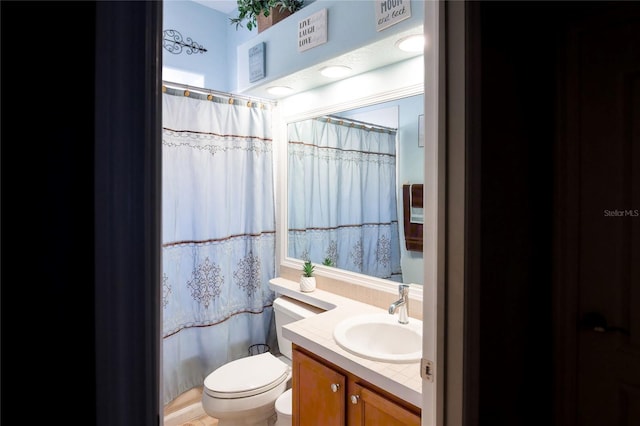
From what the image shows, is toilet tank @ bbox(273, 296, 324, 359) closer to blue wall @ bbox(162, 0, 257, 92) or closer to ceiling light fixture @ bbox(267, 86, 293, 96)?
ceiling light fixture @ bbox(267, 86, 293, 96)

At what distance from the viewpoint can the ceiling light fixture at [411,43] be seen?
4.87 feet

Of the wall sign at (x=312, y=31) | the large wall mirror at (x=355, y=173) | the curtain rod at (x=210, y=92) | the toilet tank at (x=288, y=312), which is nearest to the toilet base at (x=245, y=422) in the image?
the toilet tank at (x=288, y=312)

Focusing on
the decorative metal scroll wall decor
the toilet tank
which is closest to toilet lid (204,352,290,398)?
the toilet tank

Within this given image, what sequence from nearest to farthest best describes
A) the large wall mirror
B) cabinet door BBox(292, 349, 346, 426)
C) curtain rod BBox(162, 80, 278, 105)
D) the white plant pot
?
cabinet door BBox(292, 349, 346, 426)
the large wall mirror
curtain rod BBox(162, 80, 278, 105)
the white plant pot

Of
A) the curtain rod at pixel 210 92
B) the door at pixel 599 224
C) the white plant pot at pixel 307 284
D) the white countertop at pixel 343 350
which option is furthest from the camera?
the white plant pot at pixel 307 284

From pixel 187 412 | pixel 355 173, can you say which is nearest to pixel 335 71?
pixel 355 173

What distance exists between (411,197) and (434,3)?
3.28 ft

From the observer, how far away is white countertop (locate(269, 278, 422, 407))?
3.82 ft

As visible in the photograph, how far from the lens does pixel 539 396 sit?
1.16 meters

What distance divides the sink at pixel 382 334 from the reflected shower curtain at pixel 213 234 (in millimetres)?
959

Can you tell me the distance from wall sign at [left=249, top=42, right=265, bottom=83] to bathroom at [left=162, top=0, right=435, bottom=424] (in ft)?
0.13

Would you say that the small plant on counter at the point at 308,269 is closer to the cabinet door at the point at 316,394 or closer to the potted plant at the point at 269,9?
the cabinet door at the point at 316,394

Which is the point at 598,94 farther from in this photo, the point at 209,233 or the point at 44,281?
the point at 209,233

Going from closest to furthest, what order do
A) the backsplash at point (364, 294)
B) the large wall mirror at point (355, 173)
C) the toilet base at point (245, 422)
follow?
the backsplash at point (364, 294)
the large wall mirror at point (355, 173)
the toilet base at point (245, 422)
